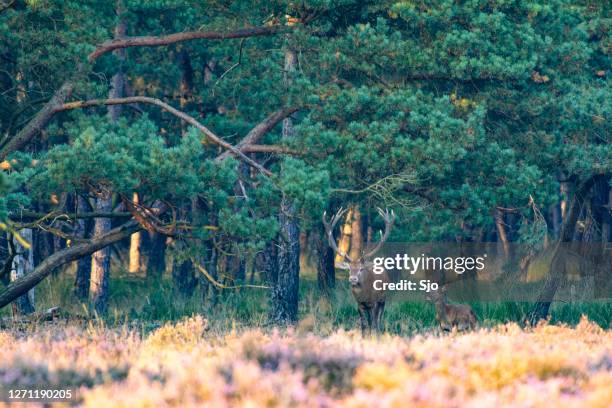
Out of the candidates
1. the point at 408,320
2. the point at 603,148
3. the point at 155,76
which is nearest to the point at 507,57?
the point at 603,148

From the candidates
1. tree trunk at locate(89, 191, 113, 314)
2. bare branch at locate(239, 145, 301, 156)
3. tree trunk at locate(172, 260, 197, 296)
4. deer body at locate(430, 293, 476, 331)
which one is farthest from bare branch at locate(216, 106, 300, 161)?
tree trunk at locate(172, 260, 197, 296)

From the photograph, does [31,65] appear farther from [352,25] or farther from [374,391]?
[374,391]

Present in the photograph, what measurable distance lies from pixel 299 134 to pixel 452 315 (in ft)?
15.6

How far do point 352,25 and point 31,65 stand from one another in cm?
655

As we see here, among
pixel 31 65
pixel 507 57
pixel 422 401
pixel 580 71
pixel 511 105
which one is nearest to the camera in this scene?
pixel 422 401

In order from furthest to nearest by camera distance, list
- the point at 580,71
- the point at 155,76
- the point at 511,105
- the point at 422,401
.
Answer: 1. the point at 155,76
2. the point at 580,71
3. the point at 511,105
4. the point at 422,401

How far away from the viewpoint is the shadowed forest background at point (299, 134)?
16.6 meters

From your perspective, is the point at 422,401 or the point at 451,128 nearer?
the point at 422,401

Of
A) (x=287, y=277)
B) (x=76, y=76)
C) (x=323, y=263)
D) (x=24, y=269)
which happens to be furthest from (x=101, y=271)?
(x=323, y=263)

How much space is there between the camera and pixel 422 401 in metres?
7.54

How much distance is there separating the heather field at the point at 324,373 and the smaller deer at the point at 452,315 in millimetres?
4772

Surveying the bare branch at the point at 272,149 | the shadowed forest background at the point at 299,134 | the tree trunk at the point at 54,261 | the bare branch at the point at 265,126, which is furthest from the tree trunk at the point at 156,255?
the tree trunk at the point at 54,261

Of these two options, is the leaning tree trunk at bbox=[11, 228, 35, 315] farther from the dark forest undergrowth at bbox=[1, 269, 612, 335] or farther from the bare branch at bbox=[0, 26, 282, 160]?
the bare branch at bbox=[0, 26, 282, 160]

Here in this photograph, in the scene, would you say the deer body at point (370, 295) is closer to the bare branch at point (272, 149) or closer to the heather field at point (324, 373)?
the bare branch at point (272, 149)
